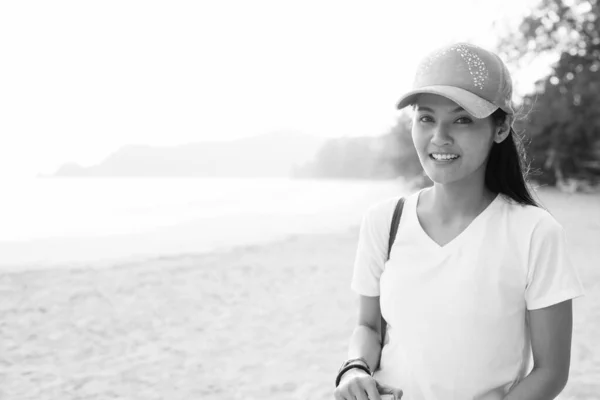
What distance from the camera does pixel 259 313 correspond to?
524cm

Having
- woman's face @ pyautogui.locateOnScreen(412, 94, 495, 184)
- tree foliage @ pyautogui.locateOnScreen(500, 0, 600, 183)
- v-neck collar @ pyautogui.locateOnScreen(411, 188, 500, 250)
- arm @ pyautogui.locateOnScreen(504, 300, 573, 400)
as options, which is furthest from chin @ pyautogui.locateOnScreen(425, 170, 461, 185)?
tree foliage @ pyautogui.locateOnScreen(500, 0, 600, 183)

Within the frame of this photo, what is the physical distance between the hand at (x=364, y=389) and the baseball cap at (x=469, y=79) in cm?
64

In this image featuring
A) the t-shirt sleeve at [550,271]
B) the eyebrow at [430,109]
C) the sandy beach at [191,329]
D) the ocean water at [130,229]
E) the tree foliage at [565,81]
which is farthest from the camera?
the tree foliage at [565,81]

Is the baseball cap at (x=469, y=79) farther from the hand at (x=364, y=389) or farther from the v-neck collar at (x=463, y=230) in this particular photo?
the hand at (x=364, y=389)

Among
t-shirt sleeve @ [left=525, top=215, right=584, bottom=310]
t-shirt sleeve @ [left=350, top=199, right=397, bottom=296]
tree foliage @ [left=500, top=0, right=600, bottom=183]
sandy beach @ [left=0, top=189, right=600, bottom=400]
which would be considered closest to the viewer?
t-shirt sleeve @ [left=525, top=215, right=584, bottom=310]

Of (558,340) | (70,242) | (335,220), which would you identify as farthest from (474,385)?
(335,220)

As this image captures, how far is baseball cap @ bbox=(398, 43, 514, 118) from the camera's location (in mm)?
1264

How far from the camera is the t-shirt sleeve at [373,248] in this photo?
1.43 m

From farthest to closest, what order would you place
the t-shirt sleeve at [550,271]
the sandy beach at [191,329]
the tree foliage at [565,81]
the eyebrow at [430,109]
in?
the tree foliage at [565,81] < the sandy beach at [191,329] < the eyebrow at [430,109] < the t-shirt sleeve at [550,271]

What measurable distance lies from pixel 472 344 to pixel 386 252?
0.30m

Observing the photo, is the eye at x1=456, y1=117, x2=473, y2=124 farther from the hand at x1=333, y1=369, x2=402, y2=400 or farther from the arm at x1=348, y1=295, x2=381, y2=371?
the hand at x1=333, y1=369, x2=402, y2=400

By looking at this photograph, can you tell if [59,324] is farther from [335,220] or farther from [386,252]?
[335,220]

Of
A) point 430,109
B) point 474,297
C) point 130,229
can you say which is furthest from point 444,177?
point 130,229

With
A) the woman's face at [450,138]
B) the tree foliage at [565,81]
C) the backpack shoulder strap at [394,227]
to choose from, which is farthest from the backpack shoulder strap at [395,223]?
the tree foliage at [565,81]
